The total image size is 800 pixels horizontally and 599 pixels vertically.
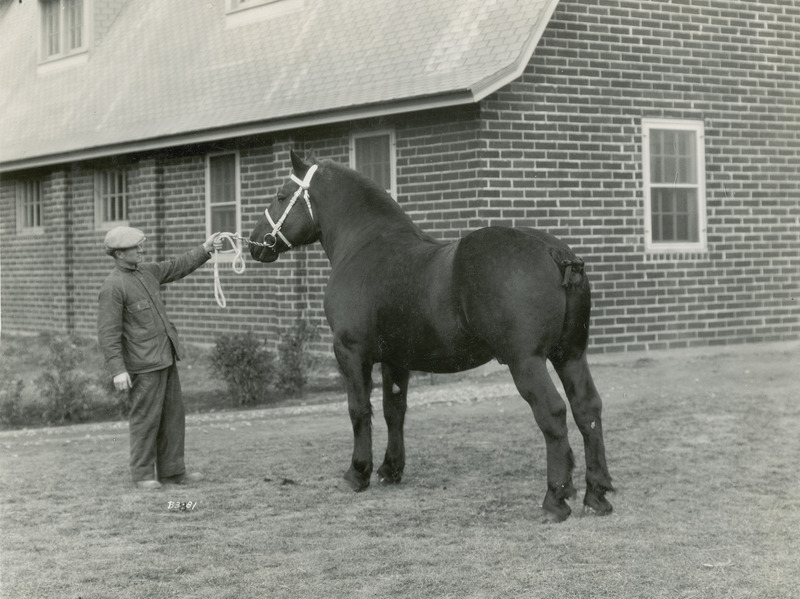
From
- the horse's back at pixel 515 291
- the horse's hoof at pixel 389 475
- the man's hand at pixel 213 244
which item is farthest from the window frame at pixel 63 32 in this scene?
the horse's back at pixel 515 291

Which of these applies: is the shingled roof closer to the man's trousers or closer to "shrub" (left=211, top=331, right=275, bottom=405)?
"shrub" (left=211, top=331, right=275, bottom=405)

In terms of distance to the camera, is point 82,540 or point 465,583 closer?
point 465,583

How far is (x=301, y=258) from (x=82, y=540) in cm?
947

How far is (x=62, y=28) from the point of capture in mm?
21234

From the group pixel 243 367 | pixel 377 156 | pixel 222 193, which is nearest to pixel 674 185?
pixel 377 156

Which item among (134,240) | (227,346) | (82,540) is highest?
(134,240)

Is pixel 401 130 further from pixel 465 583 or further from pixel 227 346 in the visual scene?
pixel 465 583

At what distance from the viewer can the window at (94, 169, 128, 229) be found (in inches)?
731

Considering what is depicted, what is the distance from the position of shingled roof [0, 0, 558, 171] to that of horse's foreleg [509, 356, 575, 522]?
632 cm

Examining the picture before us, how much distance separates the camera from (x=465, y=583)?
194 inches

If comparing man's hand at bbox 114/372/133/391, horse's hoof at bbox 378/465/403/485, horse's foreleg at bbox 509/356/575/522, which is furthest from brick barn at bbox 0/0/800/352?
horse's foreleg at bbox 509/356/575/522

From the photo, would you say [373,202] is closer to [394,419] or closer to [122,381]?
[394,419]

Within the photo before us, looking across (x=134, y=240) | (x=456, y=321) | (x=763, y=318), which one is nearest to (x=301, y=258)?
(x=763, y=318)

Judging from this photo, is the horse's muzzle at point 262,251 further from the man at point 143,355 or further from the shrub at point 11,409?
the shrub at point 11,409
